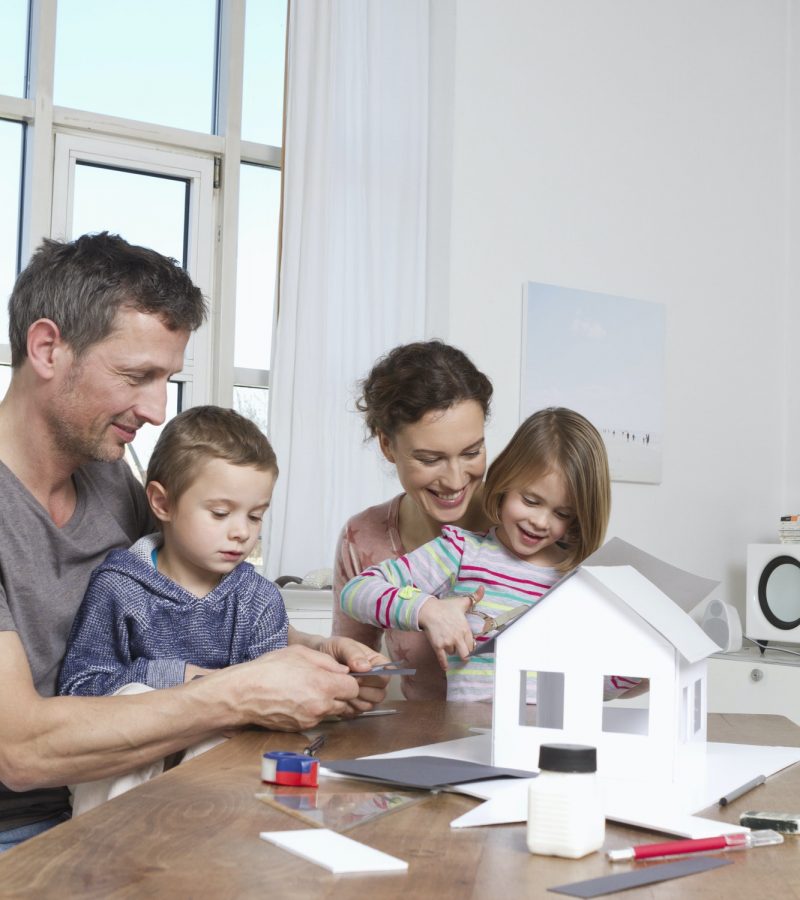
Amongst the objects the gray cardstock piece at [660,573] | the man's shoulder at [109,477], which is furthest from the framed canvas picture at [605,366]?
the gray cardstock piece at [660,573]

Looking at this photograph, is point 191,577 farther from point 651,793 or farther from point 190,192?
point 190,192

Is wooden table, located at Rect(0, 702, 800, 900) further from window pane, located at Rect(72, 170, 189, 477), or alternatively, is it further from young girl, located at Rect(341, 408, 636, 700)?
window pane, located at Rect(72, 170, 189, 477)

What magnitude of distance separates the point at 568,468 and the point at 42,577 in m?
0.76

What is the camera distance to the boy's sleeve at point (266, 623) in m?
1.54

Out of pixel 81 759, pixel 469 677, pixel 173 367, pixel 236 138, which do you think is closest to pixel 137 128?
pixel 236 138

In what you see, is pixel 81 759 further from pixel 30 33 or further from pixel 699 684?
pixel 30 33

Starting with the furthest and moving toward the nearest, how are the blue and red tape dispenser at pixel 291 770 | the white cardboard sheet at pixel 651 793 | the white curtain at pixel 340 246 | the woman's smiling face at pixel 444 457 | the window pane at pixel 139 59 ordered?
1. the window pane at pixel 139 59
2. the white curtain at pixel 340 246
3. the woman's smiling face at pixel 444 457
4. the blue and red tape dispenser at pixel 291 770
5. the white cardboard sheet at pixel 651 793

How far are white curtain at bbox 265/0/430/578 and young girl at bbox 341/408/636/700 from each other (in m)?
1.48

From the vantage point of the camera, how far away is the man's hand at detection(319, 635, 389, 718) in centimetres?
136

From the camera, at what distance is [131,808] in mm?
875

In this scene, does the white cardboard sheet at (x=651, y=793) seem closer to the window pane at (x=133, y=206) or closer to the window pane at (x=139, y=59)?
the window pane at (x=133, y=206)

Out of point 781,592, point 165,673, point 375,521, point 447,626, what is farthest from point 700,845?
point 781,592

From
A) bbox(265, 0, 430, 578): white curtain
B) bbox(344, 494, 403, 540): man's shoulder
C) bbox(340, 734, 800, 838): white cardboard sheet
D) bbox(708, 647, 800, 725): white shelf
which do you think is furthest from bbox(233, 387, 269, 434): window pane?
bbox(340, 734, 800, 838): white cardboard sheet

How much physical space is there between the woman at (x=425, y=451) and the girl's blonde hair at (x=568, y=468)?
94 mm
